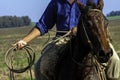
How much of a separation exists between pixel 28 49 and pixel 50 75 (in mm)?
1028

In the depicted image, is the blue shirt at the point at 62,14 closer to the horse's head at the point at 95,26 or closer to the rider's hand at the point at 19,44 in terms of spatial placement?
the rider's hand at the point at 19,44

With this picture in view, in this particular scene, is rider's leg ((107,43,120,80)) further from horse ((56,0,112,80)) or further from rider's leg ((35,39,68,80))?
rider's leg ((35,39,68,80))

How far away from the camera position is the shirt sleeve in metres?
9.20

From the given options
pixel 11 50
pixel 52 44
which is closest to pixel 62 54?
pixel 52 44

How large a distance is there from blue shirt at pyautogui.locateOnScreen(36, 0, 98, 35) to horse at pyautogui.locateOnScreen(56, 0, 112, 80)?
0.65 meters

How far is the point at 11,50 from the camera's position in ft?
30.3

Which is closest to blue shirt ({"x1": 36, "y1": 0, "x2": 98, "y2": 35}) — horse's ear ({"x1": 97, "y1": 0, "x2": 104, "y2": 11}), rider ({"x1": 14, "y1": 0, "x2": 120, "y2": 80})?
rider ({"x1": 14, "y1": 0, "x2": 120, "y2": 80})

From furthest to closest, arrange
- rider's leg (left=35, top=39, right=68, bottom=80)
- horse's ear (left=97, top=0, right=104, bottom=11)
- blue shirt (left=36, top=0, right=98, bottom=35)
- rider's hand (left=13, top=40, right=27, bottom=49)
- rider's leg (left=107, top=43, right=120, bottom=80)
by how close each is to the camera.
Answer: rider's hand (left=13, top=40, right=27, bottom=49) < blue shirt (left=36, top=0, right=98, bottom=35) < rider's leg (left=35, top=39, right=68, bottom=80) < rider's leg (left=107, top=43, right=120, bottom=80) < horse's ear (left=97, top=0, right=104, bottom=11)

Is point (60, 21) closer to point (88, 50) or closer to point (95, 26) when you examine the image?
point (88, 50)

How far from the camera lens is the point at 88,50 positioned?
7965mm

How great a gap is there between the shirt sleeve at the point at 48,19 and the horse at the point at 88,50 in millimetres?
939

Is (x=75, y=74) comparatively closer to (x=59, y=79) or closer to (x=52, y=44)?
(x=59, y=79)

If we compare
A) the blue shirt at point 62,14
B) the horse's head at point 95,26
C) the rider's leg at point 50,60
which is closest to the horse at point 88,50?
the horse's head at point 95,26

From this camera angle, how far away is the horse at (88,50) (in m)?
7.37
